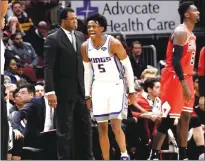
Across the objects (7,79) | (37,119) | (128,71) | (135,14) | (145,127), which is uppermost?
(135,14)

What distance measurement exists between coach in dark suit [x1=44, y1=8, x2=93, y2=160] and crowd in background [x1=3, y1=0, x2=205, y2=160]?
0.63m

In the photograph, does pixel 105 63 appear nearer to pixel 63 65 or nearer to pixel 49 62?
pixel 63 65

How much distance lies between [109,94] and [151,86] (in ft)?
8.19

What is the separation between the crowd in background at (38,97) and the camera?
1173 centimetres

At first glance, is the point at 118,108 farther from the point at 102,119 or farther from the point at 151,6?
the point at 151,6

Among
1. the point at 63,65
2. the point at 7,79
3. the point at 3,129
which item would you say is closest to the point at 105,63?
the point at 63,65

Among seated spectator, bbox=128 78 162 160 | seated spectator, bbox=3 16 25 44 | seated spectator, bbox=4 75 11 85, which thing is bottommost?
seated spectator, bbox=128 78 162 160

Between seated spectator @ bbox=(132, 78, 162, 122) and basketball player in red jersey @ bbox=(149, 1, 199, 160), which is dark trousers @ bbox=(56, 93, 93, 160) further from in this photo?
seated spectator @ bbox=(132, 78, 162, 122)

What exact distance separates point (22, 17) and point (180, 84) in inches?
283

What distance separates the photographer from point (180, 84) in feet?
37.4

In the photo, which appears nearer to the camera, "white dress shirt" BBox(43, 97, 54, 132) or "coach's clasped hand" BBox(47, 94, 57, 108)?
"coach's clasped hand" BBox(47, 94, 57, 108)

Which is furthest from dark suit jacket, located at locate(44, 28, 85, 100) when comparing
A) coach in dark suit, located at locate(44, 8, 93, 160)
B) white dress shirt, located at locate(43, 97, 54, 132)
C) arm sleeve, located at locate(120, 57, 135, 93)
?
white dress shirt, located at locate(43, 97, 54, 132)

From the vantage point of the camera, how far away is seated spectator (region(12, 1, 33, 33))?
17750 millimetres

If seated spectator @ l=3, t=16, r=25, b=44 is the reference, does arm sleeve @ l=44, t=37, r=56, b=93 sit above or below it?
below
